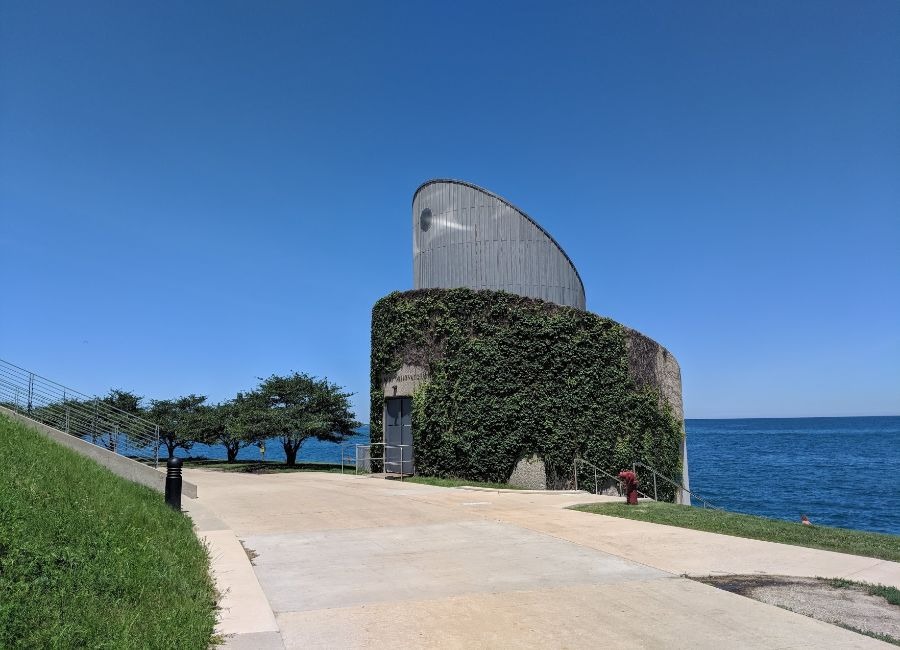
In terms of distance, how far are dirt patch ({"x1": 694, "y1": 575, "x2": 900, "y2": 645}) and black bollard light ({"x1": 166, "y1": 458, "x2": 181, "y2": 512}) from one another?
8268 mm

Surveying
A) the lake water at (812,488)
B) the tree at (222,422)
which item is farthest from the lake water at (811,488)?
the tree at (222,422)

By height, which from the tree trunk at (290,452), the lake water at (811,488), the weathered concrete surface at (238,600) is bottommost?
the lake water at (811,488)

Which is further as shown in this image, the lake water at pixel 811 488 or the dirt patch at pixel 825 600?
the lake water at pixel 811 488

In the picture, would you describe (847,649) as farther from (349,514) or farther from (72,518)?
(349,514)

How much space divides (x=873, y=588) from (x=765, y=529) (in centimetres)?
367

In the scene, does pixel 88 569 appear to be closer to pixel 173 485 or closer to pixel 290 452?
pixel 173 485

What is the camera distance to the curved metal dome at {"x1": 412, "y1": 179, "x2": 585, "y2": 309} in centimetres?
2336

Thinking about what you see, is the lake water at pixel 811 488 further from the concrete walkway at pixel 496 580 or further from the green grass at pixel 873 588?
the green grass at pixel 873 588

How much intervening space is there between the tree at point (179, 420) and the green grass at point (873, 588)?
33475 millimetres

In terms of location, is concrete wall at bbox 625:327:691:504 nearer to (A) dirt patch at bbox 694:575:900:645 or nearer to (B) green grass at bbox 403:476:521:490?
(B) green grass at bbox 403:476:521:490

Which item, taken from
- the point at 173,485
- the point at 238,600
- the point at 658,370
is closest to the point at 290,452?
the point at 658,370

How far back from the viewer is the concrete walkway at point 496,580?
5.24 meters

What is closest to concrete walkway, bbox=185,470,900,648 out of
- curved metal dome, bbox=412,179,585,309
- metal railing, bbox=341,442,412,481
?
metal railing, bbox=341,442,412,481

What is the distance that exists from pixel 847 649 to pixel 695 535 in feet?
17.0
